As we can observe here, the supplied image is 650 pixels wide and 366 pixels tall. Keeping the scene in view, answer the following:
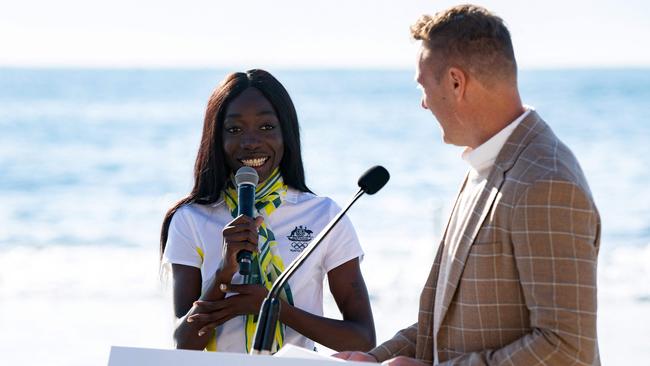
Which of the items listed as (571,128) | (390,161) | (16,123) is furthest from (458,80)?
(16,123)

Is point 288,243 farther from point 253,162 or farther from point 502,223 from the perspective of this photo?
point 502,223

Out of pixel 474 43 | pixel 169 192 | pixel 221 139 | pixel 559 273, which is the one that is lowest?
pixel 559 273

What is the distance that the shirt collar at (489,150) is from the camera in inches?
92.2

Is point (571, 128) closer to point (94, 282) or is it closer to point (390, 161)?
point (390, 161)

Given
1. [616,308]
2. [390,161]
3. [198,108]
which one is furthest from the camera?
[198,108]

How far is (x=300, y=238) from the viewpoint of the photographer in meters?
3.33

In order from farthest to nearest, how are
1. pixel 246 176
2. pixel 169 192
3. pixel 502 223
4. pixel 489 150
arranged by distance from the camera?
1. pixel 169 192
2. pixel 246 176
3. pixel 489 150
4. pixel 502 223

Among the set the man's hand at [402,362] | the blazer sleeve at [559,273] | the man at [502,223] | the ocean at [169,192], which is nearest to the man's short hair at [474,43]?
the man at [502,223]

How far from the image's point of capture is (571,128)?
77.5 ft

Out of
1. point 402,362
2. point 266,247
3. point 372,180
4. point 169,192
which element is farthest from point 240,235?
point 169,192

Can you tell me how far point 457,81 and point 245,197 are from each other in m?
0.83

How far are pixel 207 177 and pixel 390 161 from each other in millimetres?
16788

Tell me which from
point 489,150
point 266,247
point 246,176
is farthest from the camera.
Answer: point 266,247

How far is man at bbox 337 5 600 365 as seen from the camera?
2.17 m
